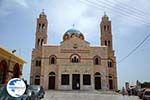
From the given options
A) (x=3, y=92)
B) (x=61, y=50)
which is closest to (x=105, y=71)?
(x=61, y=50)

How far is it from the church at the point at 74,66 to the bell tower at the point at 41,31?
2.81 feet

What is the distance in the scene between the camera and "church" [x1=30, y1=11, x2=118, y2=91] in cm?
4697

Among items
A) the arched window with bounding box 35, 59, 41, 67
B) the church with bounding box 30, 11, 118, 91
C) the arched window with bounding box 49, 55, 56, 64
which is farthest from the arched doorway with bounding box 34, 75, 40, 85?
the arched window with bounding box 49, 55, 56, 64

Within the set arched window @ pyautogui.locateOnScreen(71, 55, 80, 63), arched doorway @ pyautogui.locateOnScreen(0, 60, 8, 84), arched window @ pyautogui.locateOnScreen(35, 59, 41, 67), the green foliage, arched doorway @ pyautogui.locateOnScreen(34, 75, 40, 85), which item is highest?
arched window @ pyautogui.locateOnScreen(71, 55, 80, 63)

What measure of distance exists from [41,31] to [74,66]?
12976mm

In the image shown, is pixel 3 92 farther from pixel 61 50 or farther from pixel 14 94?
pixel 61 50

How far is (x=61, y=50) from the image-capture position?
49.4m

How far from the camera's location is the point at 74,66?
156 ft

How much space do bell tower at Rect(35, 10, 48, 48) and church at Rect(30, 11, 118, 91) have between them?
0.86 meters

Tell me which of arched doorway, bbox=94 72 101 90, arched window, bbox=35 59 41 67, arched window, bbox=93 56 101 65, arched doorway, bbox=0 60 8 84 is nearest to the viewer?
arched doorway, bbox=0 60 8 84

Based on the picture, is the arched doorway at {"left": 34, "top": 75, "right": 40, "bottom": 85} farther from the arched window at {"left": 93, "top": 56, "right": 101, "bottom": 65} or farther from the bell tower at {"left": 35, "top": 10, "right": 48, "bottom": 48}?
the arched window at {"left": 93, "top": 56, "right": 101, "bottom": 65}

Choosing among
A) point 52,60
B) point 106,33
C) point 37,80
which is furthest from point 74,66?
point 106,33

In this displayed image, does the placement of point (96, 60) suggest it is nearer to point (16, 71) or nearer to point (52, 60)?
point (52, 60)

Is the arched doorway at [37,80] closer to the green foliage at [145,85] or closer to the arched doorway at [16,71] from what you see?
the green foliage at [145,85]
